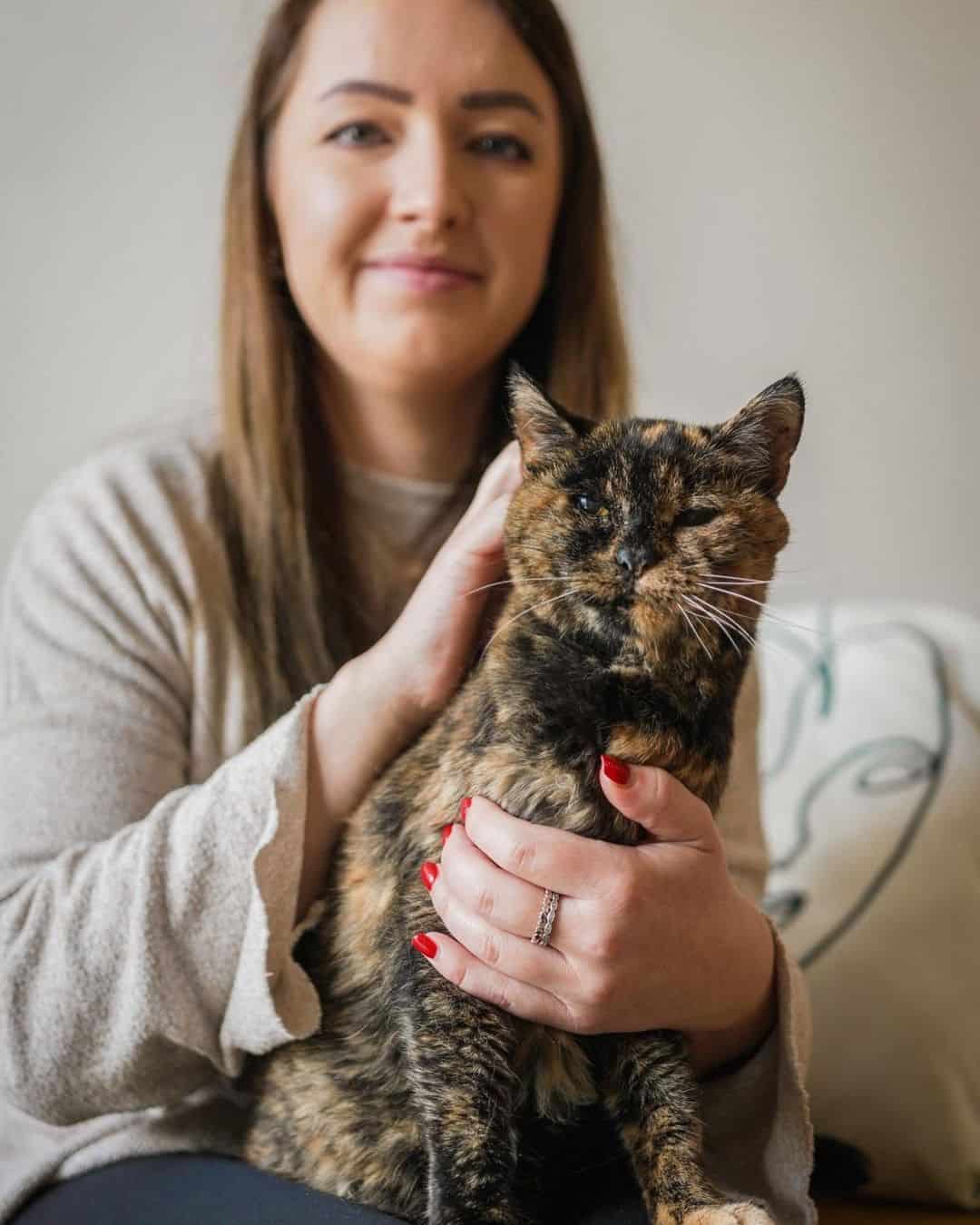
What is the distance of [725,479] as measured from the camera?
82 centimetres

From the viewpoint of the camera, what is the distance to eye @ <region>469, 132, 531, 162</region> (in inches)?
47.3

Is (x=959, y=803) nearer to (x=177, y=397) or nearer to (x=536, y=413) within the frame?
(x=536, y=413)

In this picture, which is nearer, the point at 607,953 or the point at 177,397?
the point at 607,953

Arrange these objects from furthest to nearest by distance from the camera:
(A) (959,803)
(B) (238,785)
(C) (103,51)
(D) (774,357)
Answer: (D) (774,357) → (C) (103,51) → (A) (959,803) → (B) (238,785)

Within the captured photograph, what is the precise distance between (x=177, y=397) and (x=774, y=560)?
1.24m

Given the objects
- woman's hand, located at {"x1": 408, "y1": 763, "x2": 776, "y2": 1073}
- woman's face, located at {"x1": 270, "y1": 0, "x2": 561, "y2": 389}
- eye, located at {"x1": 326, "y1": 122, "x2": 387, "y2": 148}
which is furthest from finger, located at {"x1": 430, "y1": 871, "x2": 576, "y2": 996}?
eye, located at {"x1": 326, "y1": 122, "x2": 387, "y2": 148}

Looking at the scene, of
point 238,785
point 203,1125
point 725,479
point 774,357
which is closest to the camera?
point 725,479

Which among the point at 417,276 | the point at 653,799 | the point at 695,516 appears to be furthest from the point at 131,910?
the point at 417,276

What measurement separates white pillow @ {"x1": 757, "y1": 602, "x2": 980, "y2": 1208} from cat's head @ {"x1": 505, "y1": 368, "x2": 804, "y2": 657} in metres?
0.79

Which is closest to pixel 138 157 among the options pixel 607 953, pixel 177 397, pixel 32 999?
pixel 177 397

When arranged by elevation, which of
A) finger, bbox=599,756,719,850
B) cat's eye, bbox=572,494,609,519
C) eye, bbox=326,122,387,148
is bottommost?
finger, bbox=599,756,719,850

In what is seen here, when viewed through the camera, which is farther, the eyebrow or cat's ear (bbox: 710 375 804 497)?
the eyebrow

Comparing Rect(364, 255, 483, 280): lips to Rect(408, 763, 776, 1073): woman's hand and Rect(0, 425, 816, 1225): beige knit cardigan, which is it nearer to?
Rect(0, 425, 816, 1225): beige knit cardigan

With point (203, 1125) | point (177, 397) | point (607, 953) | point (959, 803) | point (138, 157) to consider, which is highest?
point (138, 157)
